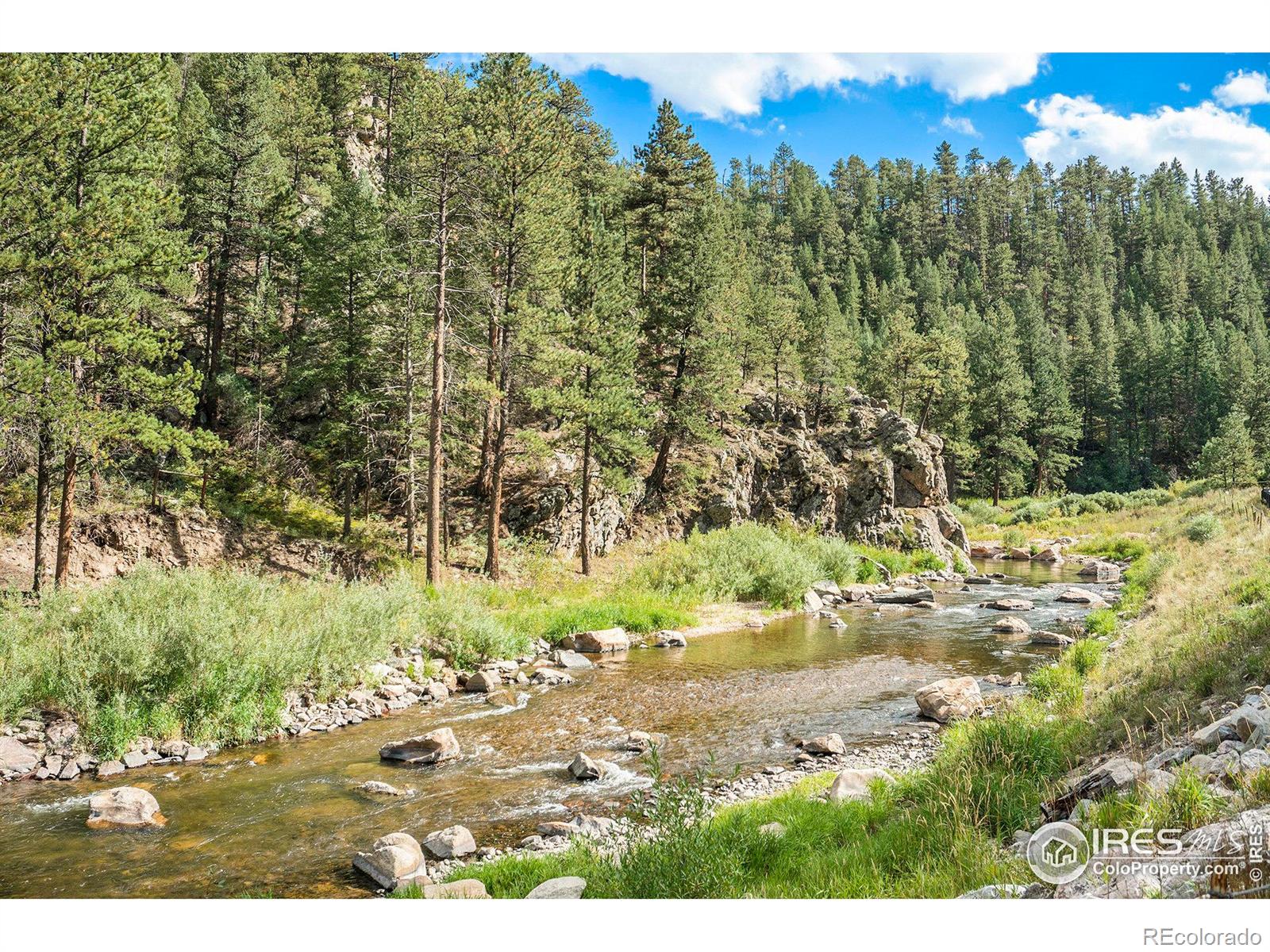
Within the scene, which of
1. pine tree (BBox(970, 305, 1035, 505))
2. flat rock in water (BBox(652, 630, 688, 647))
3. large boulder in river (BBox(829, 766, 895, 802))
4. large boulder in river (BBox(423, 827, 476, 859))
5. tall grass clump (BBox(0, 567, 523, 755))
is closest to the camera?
large boulder in river (BBox(423, 827, 476, 859))

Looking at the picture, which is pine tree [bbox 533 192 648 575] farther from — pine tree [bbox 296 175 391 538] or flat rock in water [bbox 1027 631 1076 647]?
flat rock in water [bbox 1027 631 1076 647]

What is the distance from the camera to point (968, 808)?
6371 mm

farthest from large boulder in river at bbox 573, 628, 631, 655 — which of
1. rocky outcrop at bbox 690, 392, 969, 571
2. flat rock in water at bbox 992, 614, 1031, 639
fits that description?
rocky outcrop at bbox 690, 392, 969, 571

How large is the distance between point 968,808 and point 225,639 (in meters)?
10.9

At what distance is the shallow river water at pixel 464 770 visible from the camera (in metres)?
7.38

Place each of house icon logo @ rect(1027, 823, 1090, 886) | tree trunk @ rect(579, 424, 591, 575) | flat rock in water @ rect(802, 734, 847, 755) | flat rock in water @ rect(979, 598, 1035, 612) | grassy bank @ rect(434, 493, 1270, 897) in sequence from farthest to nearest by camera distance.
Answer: tree trunk @ rect(579, 424, 591, 575) → flat rock in water @ rect(979, 598, 1035, 612) → flat rock in water @ rect(802, 734, 847, 755) → grassy bank @ rect(434, 493, 1270, 897) → house icon logo @ rect(1027, 823, 1090, 886)

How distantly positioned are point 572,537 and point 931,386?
41.0 m

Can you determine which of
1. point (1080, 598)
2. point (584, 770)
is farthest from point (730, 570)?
point (584, 770)

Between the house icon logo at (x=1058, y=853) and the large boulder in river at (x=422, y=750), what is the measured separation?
8.14 m

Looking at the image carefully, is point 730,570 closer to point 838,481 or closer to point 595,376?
point 595,376

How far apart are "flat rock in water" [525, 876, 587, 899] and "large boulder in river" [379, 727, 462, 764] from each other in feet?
18.5

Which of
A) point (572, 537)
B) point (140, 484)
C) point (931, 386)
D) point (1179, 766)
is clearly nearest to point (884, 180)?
point (931, 386)

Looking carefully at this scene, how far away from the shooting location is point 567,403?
25.2 meters

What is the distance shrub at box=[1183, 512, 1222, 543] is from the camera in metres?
24.9
